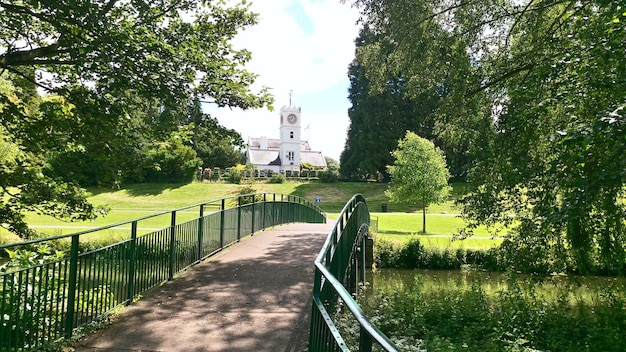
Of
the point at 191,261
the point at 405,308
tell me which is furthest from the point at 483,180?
the point at 191,261

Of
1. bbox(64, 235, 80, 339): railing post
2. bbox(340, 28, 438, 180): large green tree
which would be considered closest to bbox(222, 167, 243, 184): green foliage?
bbox(340, 28, 438, 180): large green tree

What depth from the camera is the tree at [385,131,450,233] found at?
3083 cm

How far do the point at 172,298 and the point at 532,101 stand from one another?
709 cm

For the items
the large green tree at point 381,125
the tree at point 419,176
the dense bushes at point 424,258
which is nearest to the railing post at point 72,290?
the dense bushes at point 424,258

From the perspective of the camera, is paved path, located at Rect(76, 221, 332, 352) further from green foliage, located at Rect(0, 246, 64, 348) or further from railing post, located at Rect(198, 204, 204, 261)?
green foliage, located at Rect(0, 246, 64, 348)

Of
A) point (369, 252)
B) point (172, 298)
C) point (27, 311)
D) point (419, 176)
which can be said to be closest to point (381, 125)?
point (419, 176)

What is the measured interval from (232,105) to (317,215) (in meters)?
18.0

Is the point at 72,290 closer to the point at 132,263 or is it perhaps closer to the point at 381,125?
the point at 132,263

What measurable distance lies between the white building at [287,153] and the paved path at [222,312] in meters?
72.0

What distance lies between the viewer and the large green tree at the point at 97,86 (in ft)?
21.8

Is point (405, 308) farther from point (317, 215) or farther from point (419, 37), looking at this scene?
point (317, 215)

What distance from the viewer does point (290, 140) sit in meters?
83.7

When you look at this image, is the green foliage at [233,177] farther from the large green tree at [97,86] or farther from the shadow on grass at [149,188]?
the large green tree at [97,86]

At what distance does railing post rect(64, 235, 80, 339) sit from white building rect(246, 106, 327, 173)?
247 feet
